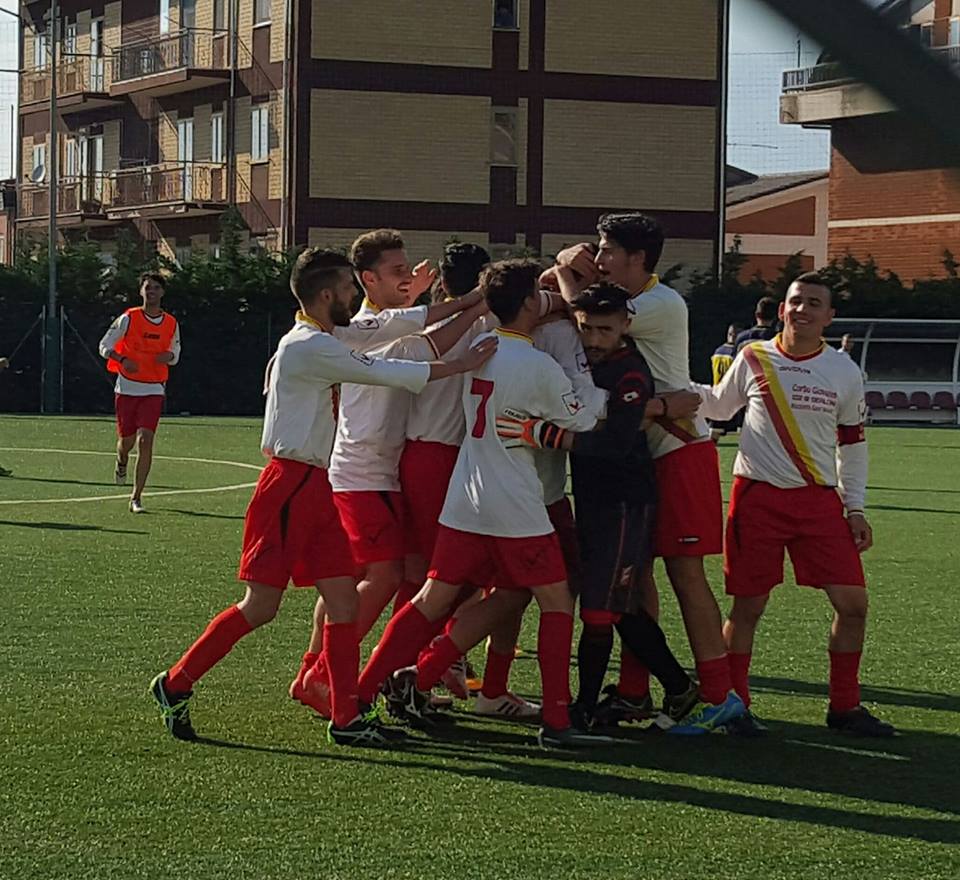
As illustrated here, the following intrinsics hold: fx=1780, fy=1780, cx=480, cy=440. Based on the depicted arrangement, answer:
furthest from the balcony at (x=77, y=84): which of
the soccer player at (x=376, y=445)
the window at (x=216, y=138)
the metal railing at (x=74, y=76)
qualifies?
the soccer player at (x=376, y=445)

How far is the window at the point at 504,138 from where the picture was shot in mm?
44656

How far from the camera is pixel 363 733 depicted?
21.5 ft

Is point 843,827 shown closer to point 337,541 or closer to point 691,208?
point 337,541

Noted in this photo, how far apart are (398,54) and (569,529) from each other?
1467 inches

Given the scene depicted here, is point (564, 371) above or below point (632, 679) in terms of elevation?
above

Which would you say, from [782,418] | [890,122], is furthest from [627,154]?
[890,122]

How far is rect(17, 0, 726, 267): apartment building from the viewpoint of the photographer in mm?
43188

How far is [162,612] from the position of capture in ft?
32.8

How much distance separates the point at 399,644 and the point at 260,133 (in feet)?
132

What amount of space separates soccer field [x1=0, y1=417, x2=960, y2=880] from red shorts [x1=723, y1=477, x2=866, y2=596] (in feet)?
2.03

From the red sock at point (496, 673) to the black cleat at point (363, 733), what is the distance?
0.77 meters

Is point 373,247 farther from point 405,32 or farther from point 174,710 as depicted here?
point 405,32

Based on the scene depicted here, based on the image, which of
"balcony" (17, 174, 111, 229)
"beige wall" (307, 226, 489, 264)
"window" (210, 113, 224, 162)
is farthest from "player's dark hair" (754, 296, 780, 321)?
"balcony" (17, 174, 111, 229)

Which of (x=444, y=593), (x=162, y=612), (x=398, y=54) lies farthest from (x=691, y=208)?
(x=444, y=593)
